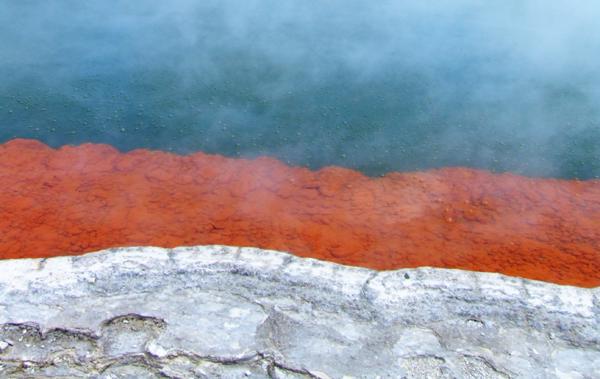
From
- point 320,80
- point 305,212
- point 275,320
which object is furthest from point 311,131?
point 275,320

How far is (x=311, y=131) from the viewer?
4.93 meters

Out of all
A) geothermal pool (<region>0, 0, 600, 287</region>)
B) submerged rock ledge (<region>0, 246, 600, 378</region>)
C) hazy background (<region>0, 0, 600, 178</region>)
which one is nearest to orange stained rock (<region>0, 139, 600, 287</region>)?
geothermal pool (<region>0, 0, 600, 287</region>)

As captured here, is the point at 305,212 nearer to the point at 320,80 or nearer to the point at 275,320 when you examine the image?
the point at 275,320

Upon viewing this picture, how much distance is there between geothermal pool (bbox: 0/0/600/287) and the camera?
13.3 ft

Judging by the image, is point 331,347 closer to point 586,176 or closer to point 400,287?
point 400,287

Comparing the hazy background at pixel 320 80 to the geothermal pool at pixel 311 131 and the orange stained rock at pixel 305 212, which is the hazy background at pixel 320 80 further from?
the orange stained rock at pixel 305 212

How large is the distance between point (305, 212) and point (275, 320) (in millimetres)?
1446

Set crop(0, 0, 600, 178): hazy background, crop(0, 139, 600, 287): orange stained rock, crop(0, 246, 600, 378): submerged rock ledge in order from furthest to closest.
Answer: crop(0, 0, 600, 178): hazy background
crop(0, 139, 600, 287): orange stained rock
crop(0, 246, 600, 378): submerged rock ledge

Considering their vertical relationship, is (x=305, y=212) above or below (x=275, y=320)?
below

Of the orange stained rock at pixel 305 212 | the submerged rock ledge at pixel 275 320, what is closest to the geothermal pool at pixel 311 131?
the orange stained rock at pixel 305 212

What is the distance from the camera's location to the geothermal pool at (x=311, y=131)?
4059 millimetres

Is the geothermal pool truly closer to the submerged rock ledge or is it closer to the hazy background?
the hazy background

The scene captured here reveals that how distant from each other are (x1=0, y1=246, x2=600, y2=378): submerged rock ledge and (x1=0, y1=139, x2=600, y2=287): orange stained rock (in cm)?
95

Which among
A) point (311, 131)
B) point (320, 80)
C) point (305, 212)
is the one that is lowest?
point (305, 212)
